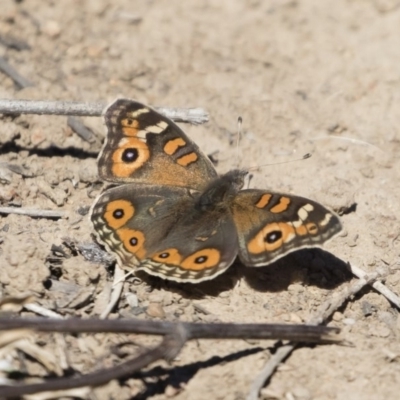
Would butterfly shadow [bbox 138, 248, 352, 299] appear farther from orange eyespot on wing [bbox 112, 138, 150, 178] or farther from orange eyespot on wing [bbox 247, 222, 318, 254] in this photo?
orange eyespot on wing [bbox 112, 138, 150, 178]

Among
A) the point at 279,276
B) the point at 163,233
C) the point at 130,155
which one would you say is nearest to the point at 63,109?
the point at 130,155

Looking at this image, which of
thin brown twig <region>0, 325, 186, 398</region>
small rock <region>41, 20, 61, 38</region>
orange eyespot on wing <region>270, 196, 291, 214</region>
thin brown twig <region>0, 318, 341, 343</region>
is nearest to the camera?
thin brown twig <region>0, 325, 186, 398</region>

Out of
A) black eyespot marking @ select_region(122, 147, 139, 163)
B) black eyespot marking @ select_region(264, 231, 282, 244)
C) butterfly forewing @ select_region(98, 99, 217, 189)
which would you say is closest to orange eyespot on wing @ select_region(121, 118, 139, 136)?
butterfly forewing @ select_region(98, 99, 217, 189)

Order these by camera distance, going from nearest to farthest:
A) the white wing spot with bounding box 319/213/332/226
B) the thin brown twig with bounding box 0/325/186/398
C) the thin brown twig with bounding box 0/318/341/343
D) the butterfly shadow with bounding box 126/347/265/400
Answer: the thin brown twig with bounding box 0/325/186/398 < the thin brown twig with bounding box 0/318/341/343 < the butterfly shadow with bounding box 126/347/265/400 < the white wing spot with bounding box 319/213/332/226

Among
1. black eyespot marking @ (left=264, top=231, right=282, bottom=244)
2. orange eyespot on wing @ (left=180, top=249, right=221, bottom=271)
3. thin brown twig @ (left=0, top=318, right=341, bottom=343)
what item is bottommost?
thin brown twig @ (left=0, top=318, right=341, bottom=343)

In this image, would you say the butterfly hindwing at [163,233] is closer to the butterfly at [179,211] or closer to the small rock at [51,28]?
the butterfly at [179,211]

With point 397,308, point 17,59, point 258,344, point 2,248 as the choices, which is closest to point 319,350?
point 258,344

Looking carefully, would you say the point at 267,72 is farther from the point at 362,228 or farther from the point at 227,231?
the point at 227,231
